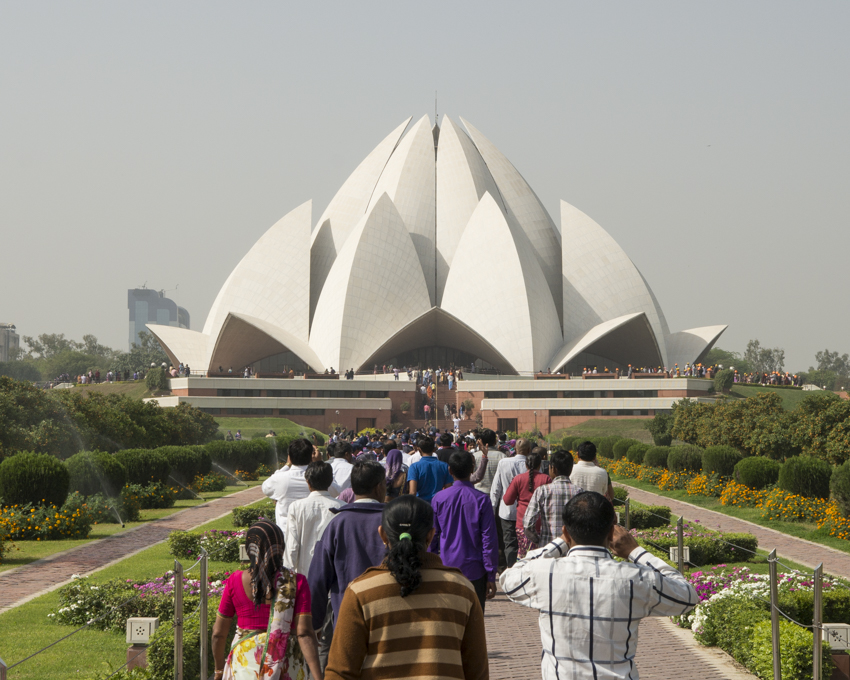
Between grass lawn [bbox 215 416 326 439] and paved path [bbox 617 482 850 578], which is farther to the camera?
grass lawn [bbox 215 416 326 439]

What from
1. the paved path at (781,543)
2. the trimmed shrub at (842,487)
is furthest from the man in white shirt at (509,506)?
the trimmed shrub at (842,487)

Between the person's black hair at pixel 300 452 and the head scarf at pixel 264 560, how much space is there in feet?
5.72

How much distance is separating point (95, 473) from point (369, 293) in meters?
32.5

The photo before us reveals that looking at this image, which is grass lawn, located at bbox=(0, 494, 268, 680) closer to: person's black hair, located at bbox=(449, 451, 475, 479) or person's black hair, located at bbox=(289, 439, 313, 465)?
person's black hair, located at bbox=(289, 439, 313, 465)

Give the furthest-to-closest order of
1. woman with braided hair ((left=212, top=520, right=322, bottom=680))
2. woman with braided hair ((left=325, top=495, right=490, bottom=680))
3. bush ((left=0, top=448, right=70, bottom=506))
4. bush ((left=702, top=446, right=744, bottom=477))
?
bush ((left=702, top=446, right=744, bottom=477)) < bush ((left=0, top=448, right=70, bottom=506)) < woman with braided hair ((left=212, top=520, right=322, bottom=680)) < woman with braided hair ((left=325, top=495, right=490, bottom=680))

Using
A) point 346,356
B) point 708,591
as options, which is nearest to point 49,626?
point 708,591

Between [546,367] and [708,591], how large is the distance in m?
37.8

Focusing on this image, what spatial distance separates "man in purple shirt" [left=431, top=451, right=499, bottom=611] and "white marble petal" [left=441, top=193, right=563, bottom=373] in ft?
128

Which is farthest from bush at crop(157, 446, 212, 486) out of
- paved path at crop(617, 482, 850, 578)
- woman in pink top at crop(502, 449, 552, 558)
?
woman in pink top at crop(502, 449, 552, 558)

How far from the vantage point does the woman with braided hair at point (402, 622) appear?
2172 millimetres

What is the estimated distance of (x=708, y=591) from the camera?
20.9 ft

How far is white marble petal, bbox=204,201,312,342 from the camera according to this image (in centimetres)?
4650

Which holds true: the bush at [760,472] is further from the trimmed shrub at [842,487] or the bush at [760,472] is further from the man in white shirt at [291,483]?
the man in white shirt at [291,483]

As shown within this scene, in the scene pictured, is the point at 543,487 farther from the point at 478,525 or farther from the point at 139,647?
the point at 139,647
